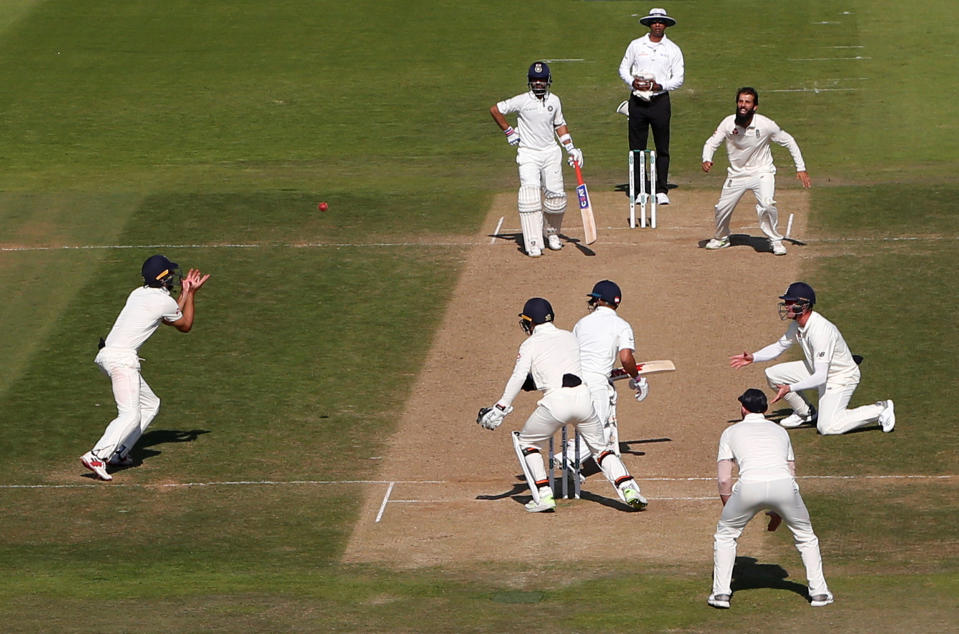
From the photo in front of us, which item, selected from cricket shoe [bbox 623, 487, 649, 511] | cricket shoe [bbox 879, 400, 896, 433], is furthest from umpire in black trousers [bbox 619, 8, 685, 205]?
cricket shoe [bbox 623, 487, 649, 511]

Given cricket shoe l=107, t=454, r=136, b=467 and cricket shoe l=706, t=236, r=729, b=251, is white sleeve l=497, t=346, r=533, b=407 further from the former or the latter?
cricket shoe l=706, t=236, r=729, b=251

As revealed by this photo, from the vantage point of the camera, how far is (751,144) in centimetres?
2223

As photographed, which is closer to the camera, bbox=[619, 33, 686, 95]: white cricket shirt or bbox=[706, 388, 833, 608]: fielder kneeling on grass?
bbox=[706, 388, 833, 608]: fielder kneeling on grass

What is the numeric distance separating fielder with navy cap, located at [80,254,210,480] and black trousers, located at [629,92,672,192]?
9585mm

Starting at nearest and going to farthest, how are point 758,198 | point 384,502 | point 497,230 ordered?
point 384,502
point 758,198
point 497,230

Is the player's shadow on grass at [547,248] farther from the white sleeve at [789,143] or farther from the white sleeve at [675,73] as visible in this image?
the white sleeve at [789,143]

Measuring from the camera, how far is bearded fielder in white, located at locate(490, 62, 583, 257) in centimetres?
2245

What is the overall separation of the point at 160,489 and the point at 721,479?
609cm

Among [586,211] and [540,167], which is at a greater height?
[540,167]

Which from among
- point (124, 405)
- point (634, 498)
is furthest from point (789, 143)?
point (124, 405)

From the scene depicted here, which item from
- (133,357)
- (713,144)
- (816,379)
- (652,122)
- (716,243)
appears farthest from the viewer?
(652,122)

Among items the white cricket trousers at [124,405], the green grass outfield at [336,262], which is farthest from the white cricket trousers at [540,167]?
the white cricket trousers at [124,405]

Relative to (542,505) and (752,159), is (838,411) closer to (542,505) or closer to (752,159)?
(542,505)

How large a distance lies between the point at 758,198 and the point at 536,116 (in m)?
3.15
